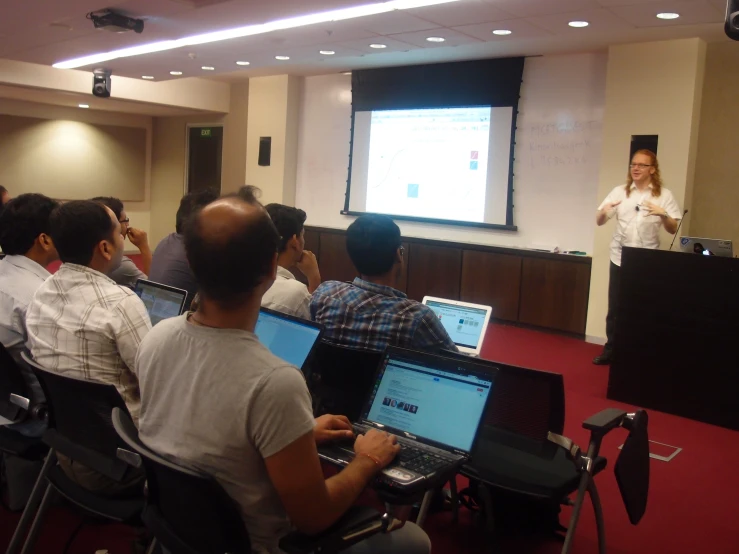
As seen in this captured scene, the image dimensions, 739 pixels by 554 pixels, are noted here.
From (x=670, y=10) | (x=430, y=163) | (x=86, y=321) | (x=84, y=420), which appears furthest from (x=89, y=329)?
(x=430, y=163)

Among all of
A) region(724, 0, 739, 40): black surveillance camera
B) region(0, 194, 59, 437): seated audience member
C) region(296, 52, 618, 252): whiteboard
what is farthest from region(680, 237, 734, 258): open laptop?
region(0, 194, 59, 437): seated audience member

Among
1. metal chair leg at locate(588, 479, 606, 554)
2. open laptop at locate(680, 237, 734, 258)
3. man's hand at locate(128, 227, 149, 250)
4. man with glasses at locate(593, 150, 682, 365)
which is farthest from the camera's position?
man with glasses at locate(593, 150, 682, 365)

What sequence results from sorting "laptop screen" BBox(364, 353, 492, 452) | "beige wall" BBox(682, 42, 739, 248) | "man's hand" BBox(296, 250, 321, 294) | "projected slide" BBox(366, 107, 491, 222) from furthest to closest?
"projected slide" BBox(366, 107, 491, 222), "beige wall" BBox(682, 42, 739, 248), "man's hand" BBox(296, 250, 321, 294), "laptop screen" BBox(364, 353, 492, 452)

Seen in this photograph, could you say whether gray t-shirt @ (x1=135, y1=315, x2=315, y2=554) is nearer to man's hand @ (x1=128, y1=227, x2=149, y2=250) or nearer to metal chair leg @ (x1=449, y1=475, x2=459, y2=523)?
metal chair leg @ (x1=449, y1=475, x2=459, y2=523)

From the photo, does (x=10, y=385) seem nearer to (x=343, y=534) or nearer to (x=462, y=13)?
(x=343, y=534)

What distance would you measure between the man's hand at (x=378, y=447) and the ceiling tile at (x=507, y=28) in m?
4.23

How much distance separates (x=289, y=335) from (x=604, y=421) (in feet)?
3.51

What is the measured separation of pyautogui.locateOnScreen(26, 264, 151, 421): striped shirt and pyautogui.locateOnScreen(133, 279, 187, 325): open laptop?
720 millimetres

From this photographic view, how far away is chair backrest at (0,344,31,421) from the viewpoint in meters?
2.29

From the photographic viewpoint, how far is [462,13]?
15.8ft

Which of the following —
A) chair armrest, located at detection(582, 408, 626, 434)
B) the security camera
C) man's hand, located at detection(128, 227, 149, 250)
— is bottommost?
chair armrest, located at detection(582, 408, 626, 434)

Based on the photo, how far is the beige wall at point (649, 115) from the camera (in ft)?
18.9

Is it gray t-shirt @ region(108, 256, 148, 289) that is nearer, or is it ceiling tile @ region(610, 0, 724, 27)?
gray t-shirt @ region(108, 256, 148, 289)

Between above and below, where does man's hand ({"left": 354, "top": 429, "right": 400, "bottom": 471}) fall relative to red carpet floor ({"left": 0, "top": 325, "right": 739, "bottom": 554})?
above
